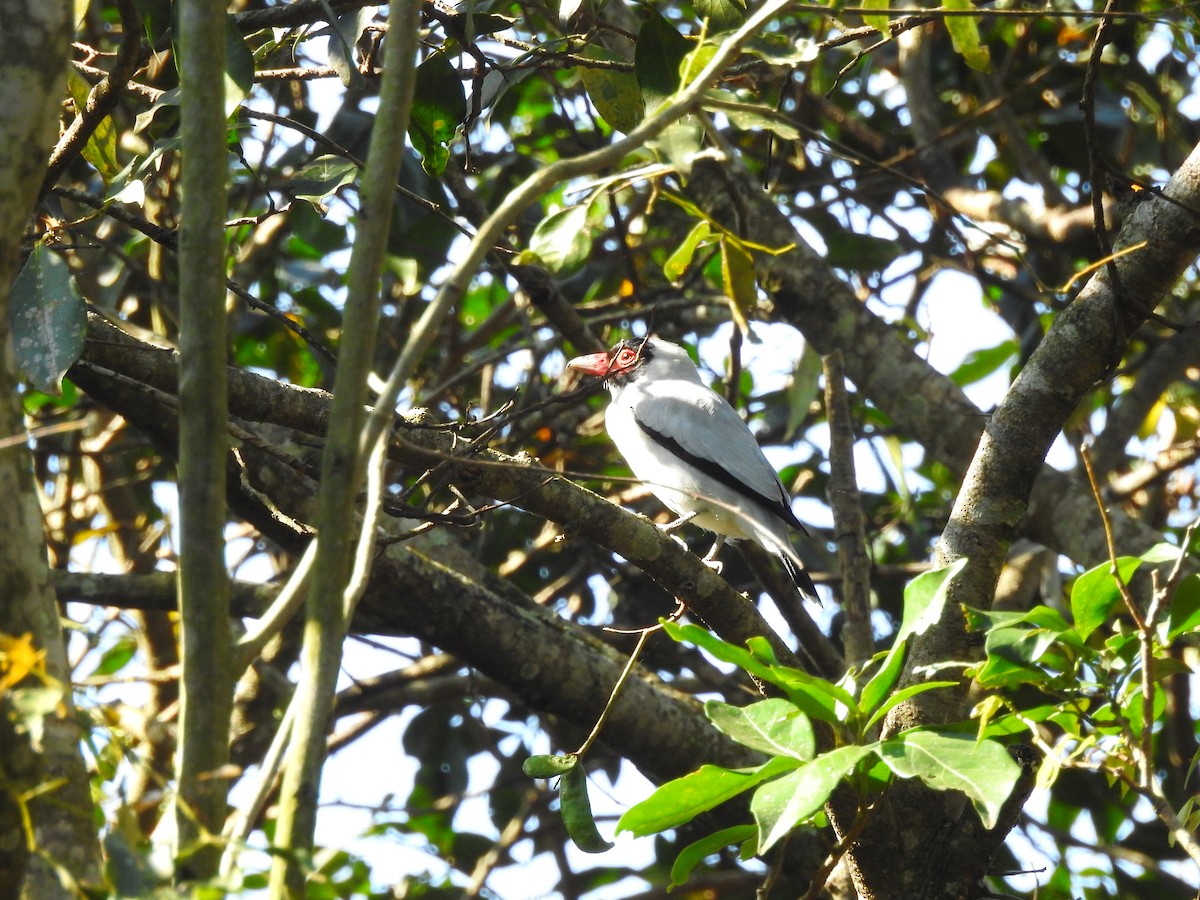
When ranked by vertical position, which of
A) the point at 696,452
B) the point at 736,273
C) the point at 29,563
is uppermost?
the point at 696,452

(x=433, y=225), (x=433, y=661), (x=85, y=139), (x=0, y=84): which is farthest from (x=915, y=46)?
(x=0, y=84)

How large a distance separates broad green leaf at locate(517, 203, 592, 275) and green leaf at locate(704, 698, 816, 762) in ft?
2.60

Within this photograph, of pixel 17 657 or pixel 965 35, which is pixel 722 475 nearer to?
pixel 965 35

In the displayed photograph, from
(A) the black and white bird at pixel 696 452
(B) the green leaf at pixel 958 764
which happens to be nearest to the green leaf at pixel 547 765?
(B) the green leaf at pixel 958 764

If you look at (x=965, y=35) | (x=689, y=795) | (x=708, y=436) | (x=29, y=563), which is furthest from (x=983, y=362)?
(x=29, y=563)

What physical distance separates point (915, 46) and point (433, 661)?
3.69 metres

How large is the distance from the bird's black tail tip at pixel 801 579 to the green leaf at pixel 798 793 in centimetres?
285

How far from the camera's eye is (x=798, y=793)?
6.11 ft

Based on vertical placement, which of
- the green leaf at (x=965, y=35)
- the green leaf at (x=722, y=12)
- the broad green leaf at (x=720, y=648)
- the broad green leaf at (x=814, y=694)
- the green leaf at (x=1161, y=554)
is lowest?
the broad green leaf at (x=814, y=694)

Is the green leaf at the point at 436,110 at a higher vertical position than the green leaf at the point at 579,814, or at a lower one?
higher

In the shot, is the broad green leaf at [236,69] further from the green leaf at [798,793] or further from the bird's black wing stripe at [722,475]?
the bird's black wing stripe at [722,475]

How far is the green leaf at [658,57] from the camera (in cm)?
261

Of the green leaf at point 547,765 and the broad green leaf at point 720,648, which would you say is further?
the green leaf at point 547,765

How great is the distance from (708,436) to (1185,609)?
10.9 feet
